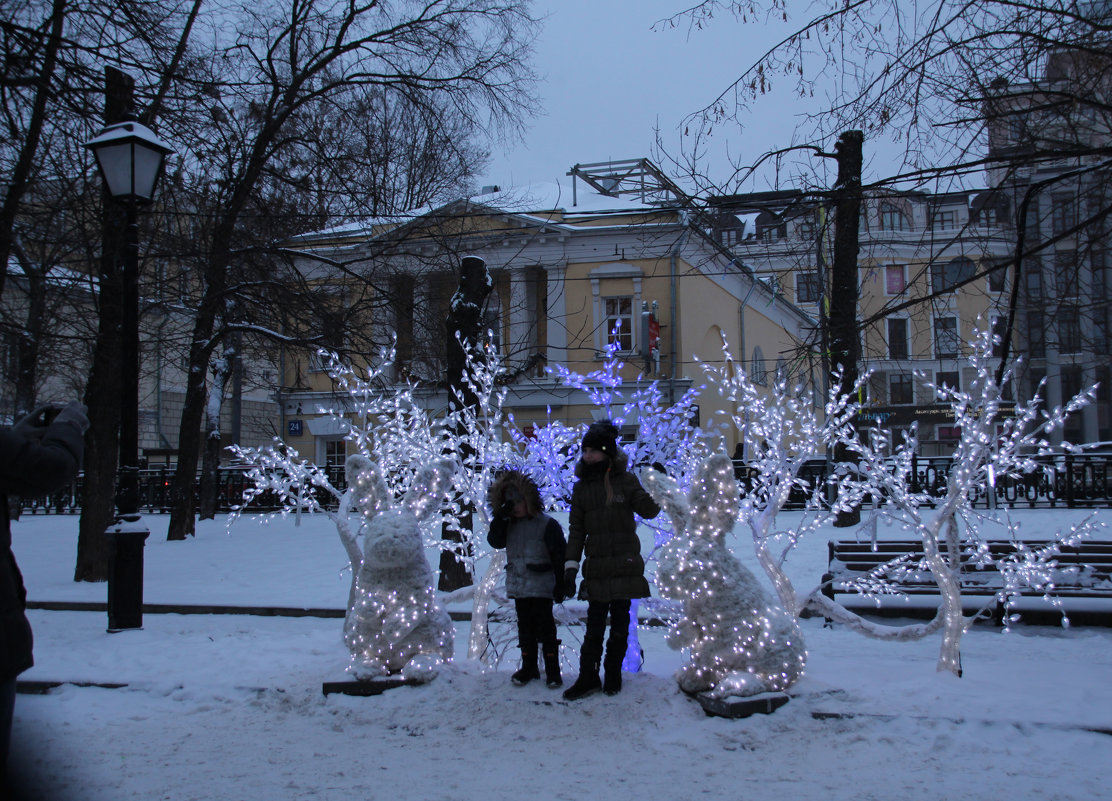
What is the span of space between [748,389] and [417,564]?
3.23 m

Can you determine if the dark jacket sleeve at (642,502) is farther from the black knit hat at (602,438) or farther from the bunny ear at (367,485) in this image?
the bunny ear at (367,485)

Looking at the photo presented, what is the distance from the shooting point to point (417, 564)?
17.3 ft

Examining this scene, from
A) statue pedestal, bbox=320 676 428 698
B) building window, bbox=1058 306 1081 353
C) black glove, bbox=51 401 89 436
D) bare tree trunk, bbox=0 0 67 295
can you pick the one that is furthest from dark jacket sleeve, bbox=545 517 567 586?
bare tree trunk, bbox=0 0 67 295

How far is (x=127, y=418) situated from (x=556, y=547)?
14.8 ft

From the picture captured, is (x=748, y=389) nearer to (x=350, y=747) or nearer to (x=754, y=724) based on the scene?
(x=754, y=724)

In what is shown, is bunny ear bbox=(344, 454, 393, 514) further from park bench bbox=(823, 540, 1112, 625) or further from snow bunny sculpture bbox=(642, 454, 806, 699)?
park bench bbox=(823, 540, 1112, 625)

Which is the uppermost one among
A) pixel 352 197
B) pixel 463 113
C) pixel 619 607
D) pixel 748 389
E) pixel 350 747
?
pixel 463 113

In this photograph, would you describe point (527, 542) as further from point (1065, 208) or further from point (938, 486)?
point (938, 486)

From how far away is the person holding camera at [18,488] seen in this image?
A: 2617 mm

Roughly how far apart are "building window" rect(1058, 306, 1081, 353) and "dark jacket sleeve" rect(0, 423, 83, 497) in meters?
6.65

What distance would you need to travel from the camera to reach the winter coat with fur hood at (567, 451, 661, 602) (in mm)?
4930

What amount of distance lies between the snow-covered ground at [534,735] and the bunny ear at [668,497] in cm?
102

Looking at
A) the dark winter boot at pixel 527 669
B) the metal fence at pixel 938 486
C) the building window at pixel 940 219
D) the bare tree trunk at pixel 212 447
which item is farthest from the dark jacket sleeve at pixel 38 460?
the bare tree trunk at pixel 212 447

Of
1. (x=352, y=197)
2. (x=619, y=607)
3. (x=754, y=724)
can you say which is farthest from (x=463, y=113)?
(x=754, y=724)
